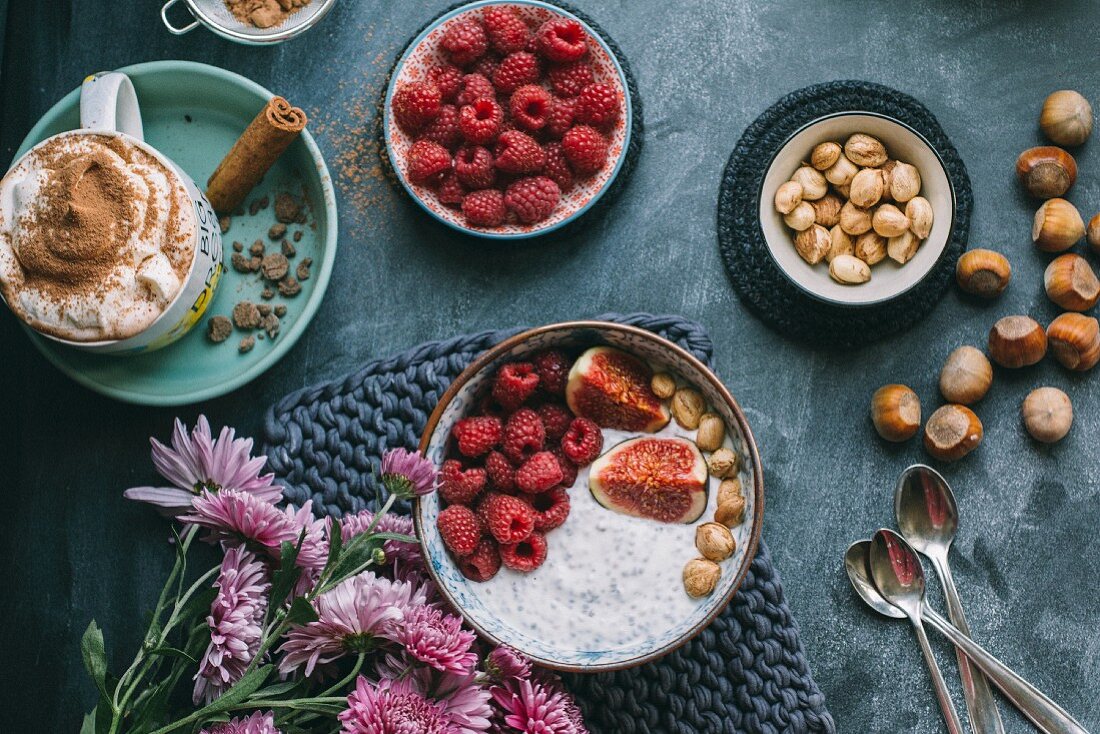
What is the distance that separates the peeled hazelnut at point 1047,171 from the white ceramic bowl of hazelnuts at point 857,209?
0.18 metres

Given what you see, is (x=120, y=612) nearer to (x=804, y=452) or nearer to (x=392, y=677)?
(x=392, y=677)

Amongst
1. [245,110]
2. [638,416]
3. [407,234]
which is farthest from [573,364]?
[245,110]

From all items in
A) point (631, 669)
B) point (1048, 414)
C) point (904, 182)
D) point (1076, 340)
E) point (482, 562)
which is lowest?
point (631, 669)

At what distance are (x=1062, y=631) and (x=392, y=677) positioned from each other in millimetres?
1082

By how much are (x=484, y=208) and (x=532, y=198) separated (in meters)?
0.07

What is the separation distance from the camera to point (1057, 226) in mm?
1572

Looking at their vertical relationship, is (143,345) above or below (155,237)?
below

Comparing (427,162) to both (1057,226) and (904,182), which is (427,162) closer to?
(904,182)

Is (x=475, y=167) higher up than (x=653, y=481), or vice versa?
(x=475, y=167)

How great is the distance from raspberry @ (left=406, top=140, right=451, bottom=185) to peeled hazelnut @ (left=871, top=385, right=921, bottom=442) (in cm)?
77

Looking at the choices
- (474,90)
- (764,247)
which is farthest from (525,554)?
(474,90)

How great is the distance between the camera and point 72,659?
150 centimetres

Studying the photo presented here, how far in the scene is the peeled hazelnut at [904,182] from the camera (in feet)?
5.02

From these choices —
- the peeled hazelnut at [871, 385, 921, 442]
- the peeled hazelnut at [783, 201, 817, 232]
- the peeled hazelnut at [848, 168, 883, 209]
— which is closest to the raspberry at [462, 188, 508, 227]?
the peeled hazelnut at [783, 201, 817, 232]
